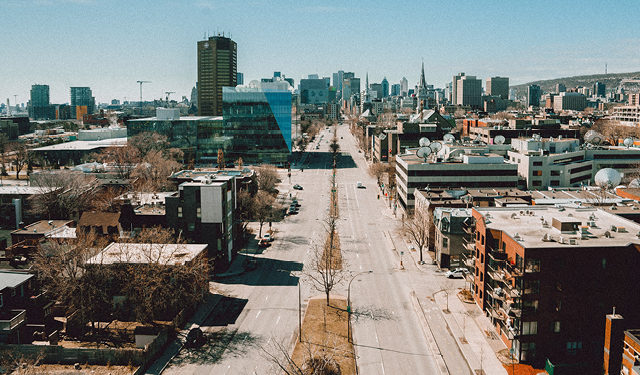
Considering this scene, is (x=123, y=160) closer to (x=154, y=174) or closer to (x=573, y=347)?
(x=154, y=174)

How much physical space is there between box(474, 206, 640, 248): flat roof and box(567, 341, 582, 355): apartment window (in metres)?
7.78

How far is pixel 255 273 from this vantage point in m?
64.1

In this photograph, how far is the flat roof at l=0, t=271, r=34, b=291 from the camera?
154 feet

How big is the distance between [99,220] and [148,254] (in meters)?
20.1

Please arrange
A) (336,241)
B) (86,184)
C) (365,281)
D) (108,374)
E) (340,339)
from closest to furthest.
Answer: (108,374) → (340,339) → (365,281) → (336,241) → (86,184)

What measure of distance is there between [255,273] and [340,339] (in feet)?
68.4

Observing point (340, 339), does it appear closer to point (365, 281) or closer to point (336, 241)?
point (365, 281)

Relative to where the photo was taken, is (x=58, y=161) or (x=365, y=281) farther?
(x=58, y=161)

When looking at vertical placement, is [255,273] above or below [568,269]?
below

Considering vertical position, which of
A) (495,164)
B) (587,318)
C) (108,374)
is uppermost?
(495,164)

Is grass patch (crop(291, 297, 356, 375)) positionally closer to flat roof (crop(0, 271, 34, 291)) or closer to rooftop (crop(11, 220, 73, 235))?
flat roof (crop(0, 271, 34, 291))

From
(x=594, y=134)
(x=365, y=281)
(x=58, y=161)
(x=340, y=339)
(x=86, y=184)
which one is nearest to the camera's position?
(x=340, y=339)

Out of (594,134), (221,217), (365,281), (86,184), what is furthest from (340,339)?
(594,134)

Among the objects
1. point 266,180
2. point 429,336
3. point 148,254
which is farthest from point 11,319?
point 266,180
